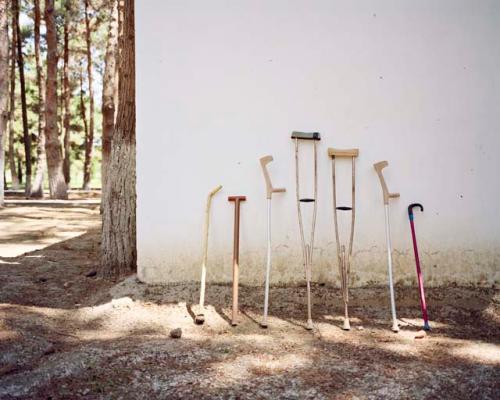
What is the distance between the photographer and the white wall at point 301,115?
4.44 meters

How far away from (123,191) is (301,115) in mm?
1869

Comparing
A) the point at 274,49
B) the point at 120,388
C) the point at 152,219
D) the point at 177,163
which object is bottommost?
the point at 120,388

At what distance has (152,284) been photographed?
4527 mm

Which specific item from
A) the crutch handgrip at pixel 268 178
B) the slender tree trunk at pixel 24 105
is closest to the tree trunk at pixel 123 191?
the crutch handgrip at pixel 268 178

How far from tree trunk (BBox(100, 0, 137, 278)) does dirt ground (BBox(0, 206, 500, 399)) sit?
0.29 metres

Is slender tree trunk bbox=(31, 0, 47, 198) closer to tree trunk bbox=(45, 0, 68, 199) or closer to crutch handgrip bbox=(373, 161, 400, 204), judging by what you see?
tree trunk bbox=(45, 0, 68, 199)

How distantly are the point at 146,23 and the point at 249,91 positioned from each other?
1.08 metres

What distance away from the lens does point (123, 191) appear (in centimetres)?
494

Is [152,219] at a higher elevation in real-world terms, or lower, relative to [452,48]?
lower

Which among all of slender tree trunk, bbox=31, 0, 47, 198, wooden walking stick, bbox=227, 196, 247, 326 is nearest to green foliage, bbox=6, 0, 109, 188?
slender tree trunk, bbox=31, 0, 47, 198

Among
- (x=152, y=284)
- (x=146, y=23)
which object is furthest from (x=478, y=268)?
(x=146, y=23)

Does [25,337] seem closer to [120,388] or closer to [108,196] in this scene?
[120,388]

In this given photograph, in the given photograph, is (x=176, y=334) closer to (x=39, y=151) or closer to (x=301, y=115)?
(x=301, y=115)

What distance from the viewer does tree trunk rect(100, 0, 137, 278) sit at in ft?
16.1
